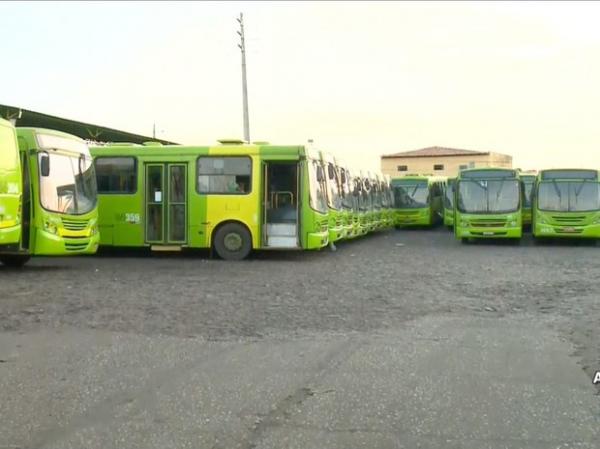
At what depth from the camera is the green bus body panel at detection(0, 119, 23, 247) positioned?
13.1 metres

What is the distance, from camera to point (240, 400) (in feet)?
17.3

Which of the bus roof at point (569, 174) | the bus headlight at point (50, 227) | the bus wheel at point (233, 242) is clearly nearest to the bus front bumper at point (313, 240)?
the bus wheel at point (233, 242)

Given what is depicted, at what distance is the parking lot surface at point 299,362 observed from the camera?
463cm

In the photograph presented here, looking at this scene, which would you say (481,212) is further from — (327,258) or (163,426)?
(163,426)

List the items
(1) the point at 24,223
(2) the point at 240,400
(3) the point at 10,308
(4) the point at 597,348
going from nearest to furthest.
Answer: (2) the point at 240,400
(4) the point at 597,348
(3) the point at 10,308
(1) the point at 24,223

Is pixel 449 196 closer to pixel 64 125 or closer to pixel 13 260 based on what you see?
pixel 64 125

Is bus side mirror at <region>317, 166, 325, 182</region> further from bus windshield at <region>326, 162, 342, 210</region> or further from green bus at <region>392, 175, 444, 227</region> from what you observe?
green bus at <region>392, 175, 444, 227</region>

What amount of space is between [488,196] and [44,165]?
14050 millimetres

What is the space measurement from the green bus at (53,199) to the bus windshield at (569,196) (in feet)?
46.2

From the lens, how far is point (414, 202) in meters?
33.1

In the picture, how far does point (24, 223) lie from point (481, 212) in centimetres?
1404

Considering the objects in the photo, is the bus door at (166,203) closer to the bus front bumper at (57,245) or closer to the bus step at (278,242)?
the bus step at (278,242)

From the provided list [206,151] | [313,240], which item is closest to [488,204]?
[313,240]

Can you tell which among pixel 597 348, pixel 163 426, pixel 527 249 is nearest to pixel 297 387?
pixel 163 426
